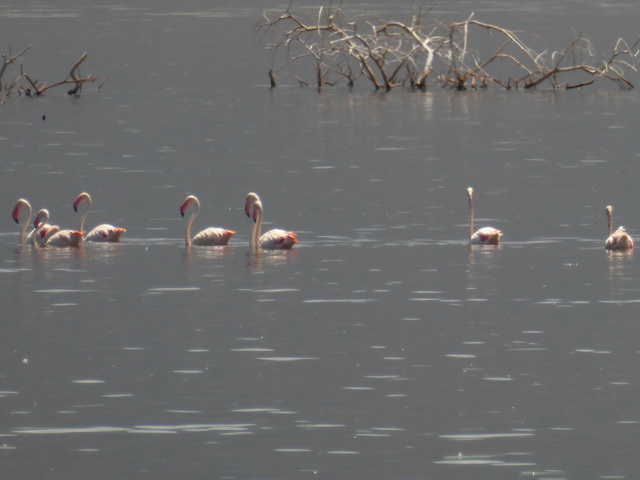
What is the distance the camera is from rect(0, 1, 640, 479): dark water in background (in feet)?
46.0

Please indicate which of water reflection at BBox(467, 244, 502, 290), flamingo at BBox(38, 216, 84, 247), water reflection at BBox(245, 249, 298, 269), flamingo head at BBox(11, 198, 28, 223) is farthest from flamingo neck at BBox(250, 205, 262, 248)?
flamingo head at BBox(11, 198, 28, 223)

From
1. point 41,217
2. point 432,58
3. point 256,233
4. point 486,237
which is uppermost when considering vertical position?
point 432,58

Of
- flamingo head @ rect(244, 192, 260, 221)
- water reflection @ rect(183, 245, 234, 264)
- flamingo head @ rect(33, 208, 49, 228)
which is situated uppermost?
flamingo head @ rect(244, 192, 260, 221)

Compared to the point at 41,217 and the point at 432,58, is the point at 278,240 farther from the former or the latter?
the point at 432,58

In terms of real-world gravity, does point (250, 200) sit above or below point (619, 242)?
above

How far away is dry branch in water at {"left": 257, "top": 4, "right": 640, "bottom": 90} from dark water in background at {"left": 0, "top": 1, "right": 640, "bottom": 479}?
293 inches

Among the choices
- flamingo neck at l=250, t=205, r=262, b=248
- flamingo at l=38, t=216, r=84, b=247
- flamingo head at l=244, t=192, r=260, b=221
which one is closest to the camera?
flamingo neck at l=250, t=205, r=262, b=248

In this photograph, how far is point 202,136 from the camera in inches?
1940

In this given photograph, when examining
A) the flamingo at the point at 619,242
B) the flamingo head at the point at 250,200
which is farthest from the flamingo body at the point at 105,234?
the flamingo at the point at 619,242

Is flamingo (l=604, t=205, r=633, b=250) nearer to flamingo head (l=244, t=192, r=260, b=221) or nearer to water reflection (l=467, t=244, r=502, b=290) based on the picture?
water reflection (l=467, t=244, r=502, b=290)

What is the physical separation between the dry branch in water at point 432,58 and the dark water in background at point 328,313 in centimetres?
745

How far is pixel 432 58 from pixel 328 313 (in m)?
38.1

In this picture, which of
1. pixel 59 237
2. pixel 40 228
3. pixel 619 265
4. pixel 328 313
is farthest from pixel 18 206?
pixel 328 313

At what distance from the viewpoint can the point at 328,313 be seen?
20.2m
